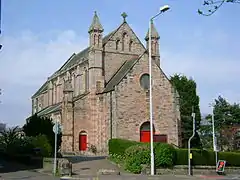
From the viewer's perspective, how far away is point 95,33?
159 ft

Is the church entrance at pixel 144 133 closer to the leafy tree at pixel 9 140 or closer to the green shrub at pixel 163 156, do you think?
the leafy tree at pixel 9 140

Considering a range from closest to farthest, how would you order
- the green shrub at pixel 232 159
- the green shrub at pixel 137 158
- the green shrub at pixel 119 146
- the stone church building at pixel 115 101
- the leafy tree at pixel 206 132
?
the green shrub at pixel 137 158 → the green shrub at pixel 232 159 → the green shrub at pixel 119 146 → the stone church building at pixel 115 101 → the leafy tree at pixel 206 132

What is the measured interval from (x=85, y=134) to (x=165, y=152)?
2036 cm

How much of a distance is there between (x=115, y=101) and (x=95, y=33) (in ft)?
33.3

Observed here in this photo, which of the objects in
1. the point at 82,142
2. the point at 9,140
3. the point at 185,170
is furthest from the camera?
the point at 82,142

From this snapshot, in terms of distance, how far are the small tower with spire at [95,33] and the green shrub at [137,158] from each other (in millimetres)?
22238

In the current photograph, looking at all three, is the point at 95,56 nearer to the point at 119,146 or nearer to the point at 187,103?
the point at 119,146

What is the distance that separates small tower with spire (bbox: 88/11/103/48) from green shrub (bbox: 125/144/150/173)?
22.2 meters

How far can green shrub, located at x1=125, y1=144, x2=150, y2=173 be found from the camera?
28.1m

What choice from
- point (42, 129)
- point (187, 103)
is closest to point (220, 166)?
point (42, 129)

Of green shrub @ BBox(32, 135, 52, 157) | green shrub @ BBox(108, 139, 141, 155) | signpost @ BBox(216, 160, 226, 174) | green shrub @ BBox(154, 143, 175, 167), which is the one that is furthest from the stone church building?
signpost @ BBox(216, 160, 226, 174)

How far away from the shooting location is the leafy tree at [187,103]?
65.1m

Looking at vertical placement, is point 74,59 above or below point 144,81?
above

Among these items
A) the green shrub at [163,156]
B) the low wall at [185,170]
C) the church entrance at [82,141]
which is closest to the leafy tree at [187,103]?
the church entrance at [82,141]
